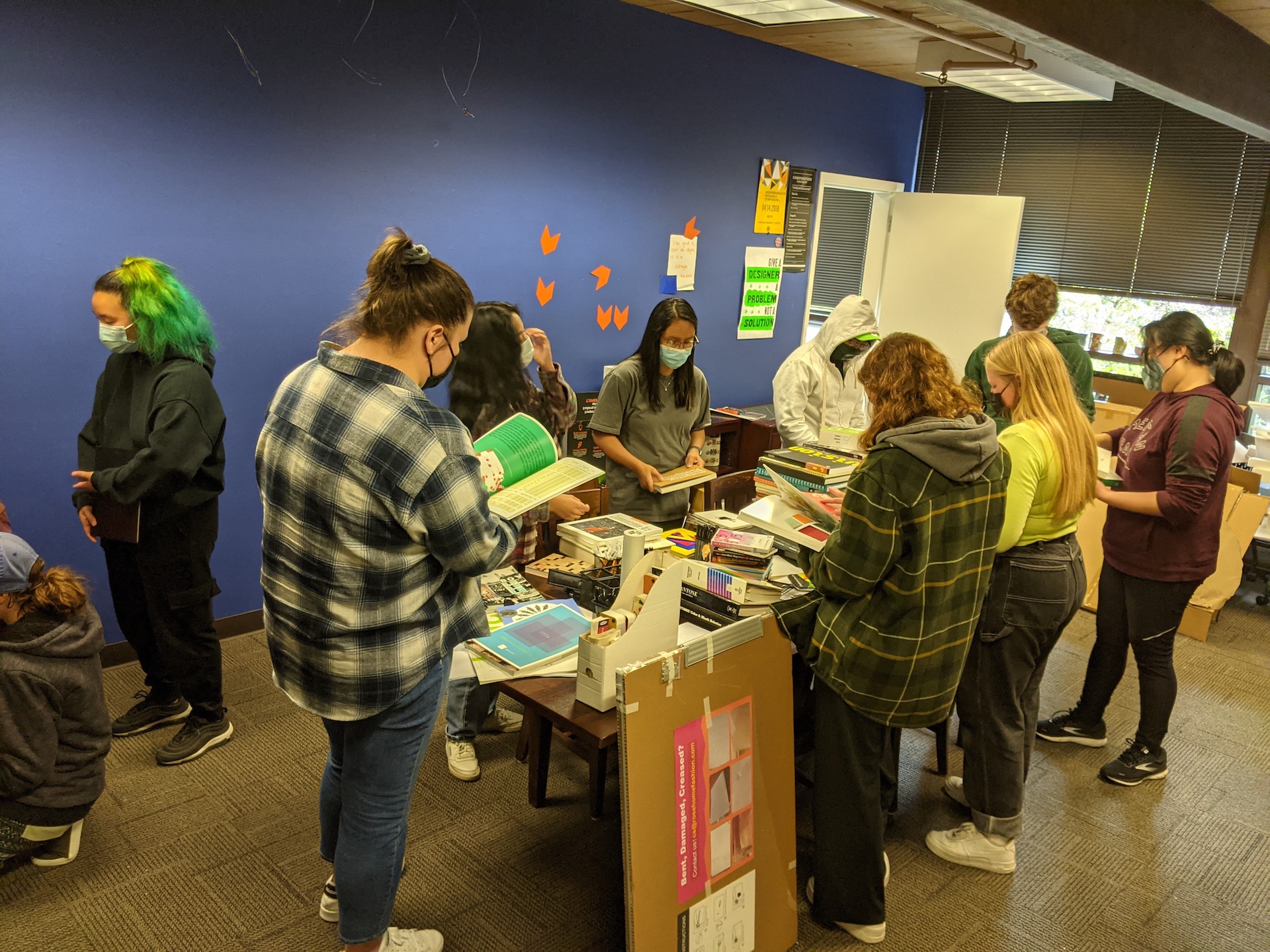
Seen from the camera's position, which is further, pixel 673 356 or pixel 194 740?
pixel 673 356

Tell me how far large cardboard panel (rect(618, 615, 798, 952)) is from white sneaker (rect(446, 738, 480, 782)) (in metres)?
1.10

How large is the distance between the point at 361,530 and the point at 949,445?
4.00ft

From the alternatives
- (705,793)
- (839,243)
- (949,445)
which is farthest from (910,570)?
(839,243)

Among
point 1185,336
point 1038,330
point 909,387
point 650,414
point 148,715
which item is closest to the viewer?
point 909,387

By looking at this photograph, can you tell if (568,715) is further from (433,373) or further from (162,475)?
(162,475)

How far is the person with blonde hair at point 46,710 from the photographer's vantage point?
217 centimetres

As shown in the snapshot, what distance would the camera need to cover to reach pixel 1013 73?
14.9 ft

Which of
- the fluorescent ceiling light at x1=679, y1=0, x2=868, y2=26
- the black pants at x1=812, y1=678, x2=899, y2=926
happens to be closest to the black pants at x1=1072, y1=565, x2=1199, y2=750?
the black pants at x1=812, y1=678, x2=899, y2=926

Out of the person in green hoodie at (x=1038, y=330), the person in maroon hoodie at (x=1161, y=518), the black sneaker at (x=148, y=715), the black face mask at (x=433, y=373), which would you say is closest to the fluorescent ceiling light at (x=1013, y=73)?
the person in green hoodie at (x=1038, y=330)

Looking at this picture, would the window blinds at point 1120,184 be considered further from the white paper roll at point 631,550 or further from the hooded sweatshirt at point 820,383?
the white paper roll at point 631,550

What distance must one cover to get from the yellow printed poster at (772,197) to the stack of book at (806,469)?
282 cm

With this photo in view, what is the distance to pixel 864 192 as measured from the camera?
6664 millimetres

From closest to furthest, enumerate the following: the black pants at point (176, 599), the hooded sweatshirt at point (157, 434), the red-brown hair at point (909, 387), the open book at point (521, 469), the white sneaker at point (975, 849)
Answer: the open book at point (521, 469) → the red-brown hair at point (909, 387) → the white sneaker at point (975, 849) → the hooded sweatshirt at point (157, 434) → the black pants at point (176, 599)

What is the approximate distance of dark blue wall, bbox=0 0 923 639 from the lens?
2982 mm
